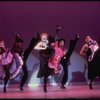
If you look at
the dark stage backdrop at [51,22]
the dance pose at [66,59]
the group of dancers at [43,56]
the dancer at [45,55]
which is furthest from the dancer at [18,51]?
the dark stage backdrop at [51,22]

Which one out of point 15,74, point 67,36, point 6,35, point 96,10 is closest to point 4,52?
point 15,74

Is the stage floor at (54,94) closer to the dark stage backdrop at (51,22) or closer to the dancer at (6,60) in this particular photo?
the dancer at (6,60)

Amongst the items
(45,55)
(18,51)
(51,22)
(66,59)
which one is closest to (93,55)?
(66,59)

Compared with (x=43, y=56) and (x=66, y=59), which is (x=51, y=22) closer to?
(x=66, y=59)

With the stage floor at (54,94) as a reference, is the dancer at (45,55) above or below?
above

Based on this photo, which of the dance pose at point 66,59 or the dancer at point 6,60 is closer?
the dancer at point 6,60

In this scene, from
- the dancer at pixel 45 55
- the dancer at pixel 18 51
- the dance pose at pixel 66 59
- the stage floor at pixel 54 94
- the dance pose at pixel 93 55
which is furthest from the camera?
the dance pose at pixel 66 59

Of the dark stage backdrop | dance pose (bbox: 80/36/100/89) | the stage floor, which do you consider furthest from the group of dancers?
the dark stage backdrop

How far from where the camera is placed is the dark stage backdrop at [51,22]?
14203 millimetres

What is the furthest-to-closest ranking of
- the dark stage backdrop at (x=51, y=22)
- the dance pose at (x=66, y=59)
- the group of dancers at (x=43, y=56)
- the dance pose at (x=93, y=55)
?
the dark stage backdrop at (x=51, y=22)
the dance pose at (x=66, y=59)
the dance pose at (x=93, y=55)
the group of dancers at (x=43, y=56)

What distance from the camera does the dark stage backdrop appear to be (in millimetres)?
14203

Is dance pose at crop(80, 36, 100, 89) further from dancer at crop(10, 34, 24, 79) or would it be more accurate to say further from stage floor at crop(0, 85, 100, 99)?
dancer at crop(10, 34, 24, 79)

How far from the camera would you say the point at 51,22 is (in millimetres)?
14398

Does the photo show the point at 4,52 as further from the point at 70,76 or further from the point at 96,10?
the point at 96,10
